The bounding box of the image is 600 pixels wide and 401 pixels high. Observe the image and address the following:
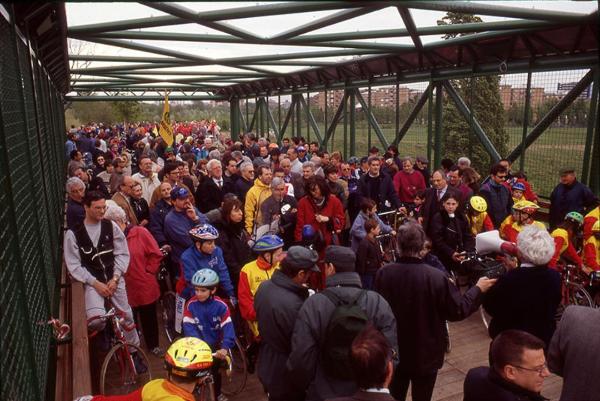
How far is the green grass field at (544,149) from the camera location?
8.70 meters

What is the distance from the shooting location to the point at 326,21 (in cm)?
586

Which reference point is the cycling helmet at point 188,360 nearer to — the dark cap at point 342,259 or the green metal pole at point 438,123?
the dark cap at point 342,259

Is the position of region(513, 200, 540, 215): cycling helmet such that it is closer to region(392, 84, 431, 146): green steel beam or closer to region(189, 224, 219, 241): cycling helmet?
region(189, 224, 219, 241): cycling helmet

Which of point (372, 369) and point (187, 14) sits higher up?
point (187, 14)

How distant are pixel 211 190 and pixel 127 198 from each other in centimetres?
146

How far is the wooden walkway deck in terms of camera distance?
4.77 meters

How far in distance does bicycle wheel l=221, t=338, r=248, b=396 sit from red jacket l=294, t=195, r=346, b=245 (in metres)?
1.75

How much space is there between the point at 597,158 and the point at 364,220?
424cm

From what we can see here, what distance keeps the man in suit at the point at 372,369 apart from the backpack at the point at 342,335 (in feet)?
1.87

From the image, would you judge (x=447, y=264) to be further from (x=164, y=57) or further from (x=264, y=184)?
(x=164, y=57)

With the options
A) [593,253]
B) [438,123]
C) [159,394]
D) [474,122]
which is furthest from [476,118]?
[159,394]

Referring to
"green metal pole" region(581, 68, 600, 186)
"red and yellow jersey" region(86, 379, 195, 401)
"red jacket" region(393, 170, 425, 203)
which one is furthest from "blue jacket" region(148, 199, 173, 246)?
"green metal pole" region(581, 68, 600, 186)

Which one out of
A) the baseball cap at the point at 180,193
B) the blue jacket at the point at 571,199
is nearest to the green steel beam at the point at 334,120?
the blue jacket at the point at 571,199

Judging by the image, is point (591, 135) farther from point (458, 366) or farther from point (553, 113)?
point (458, 366)
